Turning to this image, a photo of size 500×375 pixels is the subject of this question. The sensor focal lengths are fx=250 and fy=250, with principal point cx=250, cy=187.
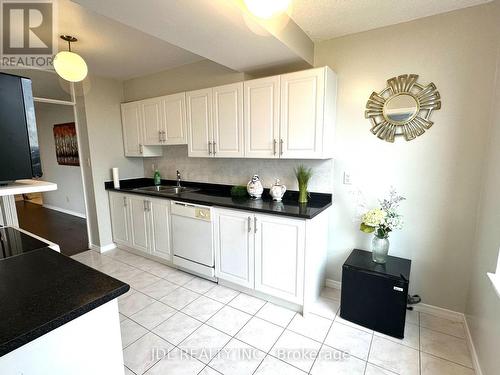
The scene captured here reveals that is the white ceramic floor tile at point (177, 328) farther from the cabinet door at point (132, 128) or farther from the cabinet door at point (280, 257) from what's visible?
the cabinet door at point (132, 128)

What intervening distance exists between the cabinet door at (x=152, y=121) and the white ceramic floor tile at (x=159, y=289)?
1777mm

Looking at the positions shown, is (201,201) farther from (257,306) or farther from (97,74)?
(97,74)

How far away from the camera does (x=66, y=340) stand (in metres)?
0.90

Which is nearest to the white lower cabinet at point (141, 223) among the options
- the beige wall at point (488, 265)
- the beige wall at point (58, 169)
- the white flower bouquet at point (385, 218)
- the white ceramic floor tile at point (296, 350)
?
the white ceramic floor tile at point (296, 350)

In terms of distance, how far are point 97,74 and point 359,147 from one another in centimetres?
357

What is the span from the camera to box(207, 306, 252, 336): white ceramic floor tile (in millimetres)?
2061

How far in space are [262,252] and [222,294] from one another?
2.20 ft

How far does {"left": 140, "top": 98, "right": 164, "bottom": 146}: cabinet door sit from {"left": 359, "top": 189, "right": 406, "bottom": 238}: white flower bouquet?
2668 mm

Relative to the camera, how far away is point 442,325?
2.08 meters

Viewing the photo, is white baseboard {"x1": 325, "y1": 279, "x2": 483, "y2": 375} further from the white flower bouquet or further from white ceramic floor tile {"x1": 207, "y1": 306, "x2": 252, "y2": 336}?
white ceramic floor tile {"x1": 207, "y1": 306, "x2": 252, "y2": 336}

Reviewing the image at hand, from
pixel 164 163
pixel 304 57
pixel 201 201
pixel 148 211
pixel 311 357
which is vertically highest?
pixel 304 57

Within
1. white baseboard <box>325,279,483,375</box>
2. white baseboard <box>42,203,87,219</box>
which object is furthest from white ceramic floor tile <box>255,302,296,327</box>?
white baseboard <box>42,203,87,219</box>

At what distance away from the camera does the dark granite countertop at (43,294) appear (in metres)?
0.80

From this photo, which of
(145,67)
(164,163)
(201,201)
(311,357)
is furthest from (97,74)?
(311,357)
